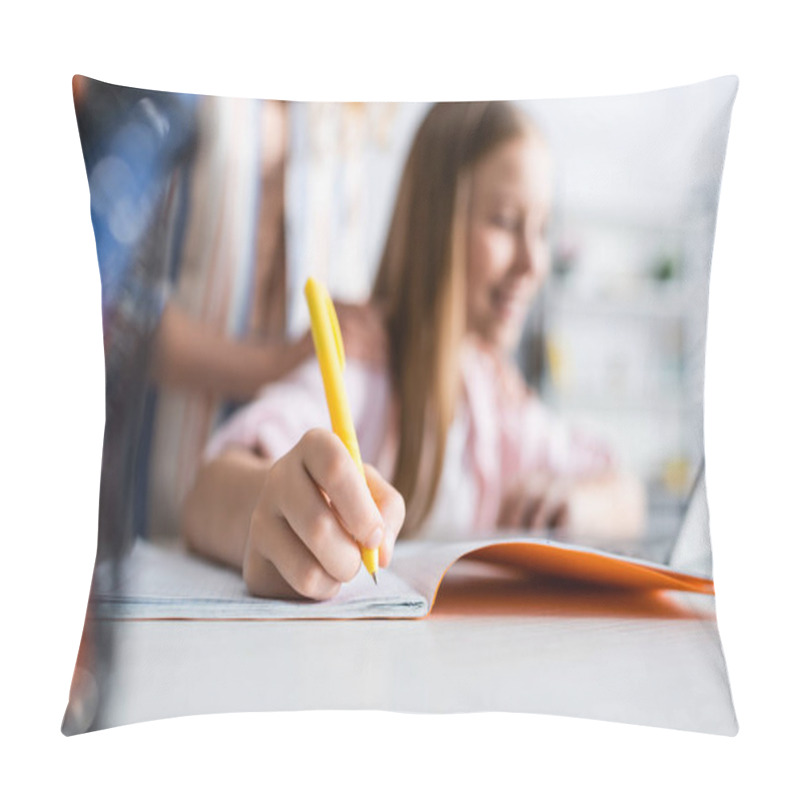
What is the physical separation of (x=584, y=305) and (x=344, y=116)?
332 millimetres

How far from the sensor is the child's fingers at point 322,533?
1.01 m

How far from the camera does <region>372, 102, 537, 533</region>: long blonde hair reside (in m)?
1.08

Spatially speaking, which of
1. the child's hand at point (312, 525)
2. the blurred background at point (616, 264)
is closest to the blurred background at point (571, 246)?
the blurred background at point (616, 264)

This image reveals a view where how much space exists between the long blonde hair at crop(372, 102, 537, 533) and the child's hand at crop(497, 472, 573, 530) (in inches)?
3.2

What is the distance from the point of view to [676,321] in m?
1.09

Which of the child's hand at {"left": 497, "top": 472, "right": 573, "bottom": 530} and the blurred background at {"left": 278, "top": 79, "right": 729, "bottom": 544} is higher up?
the blurred background at {"left": 278, "top": 79, "right": 729, "bottom": 544}

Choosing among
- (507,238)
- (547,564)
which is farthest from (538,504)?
(507,238)

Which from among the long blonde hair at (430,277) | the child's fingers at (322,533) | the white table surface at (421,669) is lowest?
the white table surface at (421,669)

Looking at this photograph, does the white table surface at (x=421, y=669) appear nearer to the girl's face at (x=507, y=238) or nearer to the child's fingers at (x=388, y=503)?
the child's fingers at (x=388, y=503)

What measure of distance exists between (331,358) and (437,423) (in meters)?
0.13

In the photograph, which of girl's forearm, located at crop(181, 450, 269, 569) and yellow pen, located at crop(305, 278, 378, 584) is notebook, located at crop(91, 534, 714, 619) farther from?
yellow pen, located at crop(305, 278, 378, 584)

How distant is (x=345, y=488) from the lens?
3.34ft

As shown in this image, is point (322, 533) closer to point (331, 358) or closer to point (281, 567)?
point (281, 567)

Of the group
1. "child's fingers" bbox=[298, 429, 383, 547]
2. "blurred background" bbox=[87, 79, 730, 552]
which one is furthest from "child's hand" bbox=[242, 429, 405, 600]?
"blurred background" bbox=[87, 79, 730, 552]
